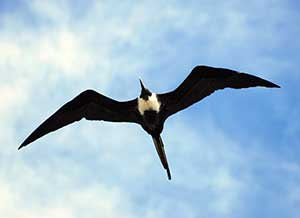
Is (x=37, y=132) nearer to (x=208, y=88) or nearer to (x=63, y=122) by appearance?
(x=63, y=122)

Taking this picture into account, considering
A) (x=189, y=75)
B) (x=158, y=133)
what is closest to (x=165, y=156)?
(x=158, y=133)

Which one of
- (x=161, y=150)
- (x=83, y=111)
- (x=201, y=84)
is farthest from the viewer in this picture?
(x=83, y=111)

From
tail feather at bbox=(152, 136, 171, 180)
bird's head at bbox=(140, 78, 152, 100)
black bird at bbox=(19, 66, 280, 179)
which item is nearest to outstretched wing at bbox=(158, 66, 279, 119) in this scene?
black bird at bbox=(19, 66, 280, 179)

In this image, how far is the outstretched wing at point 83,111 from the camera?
22234 millimetres

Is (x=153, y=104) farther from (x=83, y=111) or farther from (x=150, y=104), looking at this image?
(x=83, y=111)

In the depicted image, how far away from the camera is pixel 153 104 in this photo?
2169 centimetres

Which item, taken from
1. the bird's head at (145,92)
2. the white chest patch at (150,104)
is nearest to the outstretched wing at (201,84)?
the white chest patch at (150,104)

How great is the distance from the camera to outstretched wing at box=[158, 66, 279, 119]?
21498mm

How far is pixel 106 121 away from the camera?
73.6 ft

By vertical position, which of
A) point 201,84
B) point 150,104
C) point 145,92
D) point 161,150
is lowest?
point 161,150

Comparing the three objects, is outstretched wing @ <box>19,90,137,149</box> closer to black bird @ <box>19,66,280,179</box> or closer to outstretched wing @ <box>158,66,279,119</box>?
black bird @ <box>19,66,280,179</box>

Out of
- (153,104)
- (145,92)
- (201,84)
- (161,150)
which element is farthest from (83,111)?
(201,84)

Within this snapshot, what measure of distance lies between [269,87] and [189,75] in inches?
71.4

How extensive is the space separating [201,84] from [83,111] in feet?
9.16
